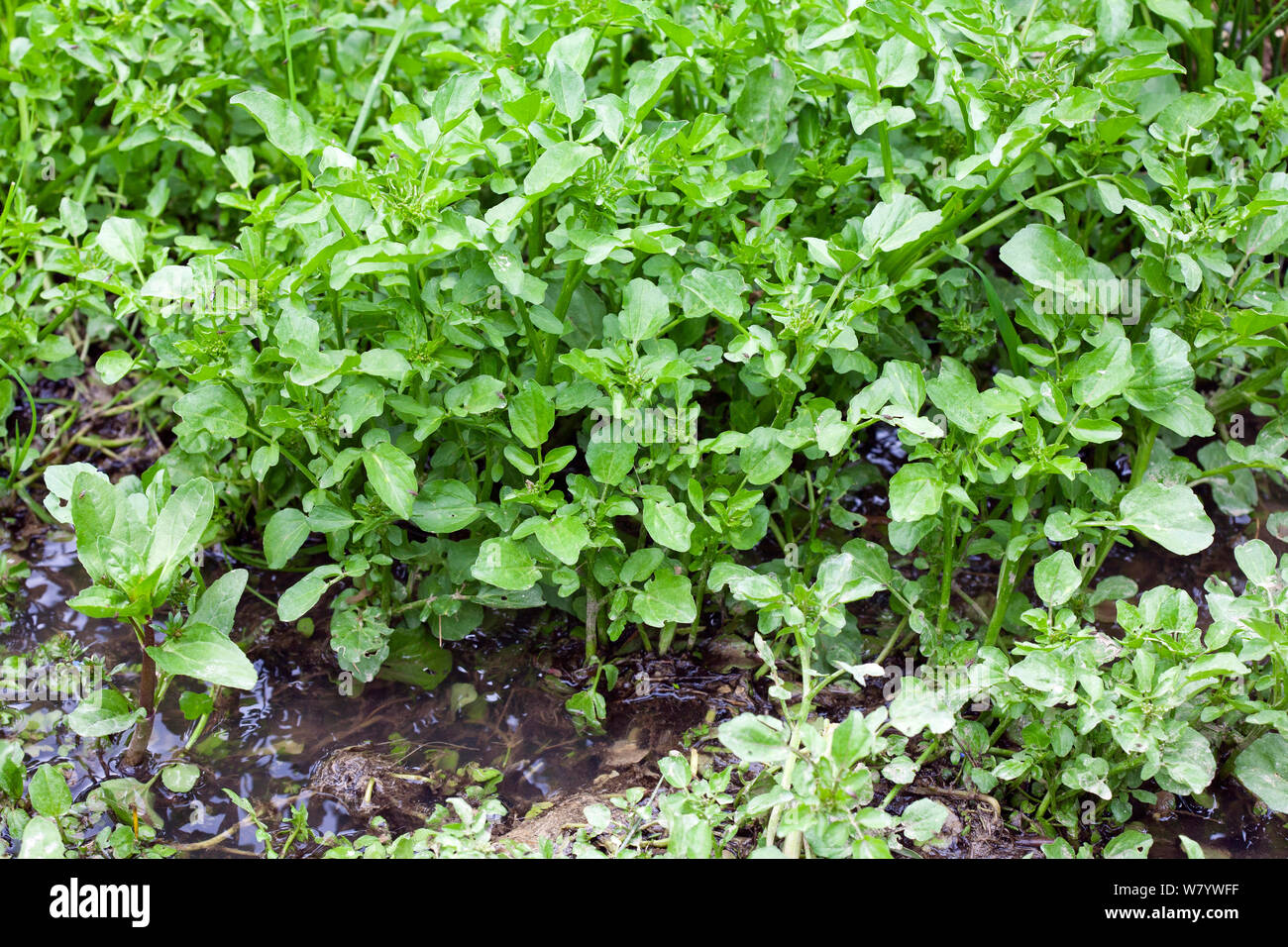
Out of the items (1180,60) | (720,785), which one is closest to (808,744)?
(720,785)

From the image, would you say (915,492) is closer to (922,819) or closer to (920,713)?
(920,713)

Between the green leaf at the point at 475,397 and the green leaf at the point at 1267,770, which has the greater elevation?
the green leaf at the point at 475,397

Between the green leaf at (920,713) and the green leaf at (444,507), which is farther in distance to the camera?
the green leaf at (444,507)

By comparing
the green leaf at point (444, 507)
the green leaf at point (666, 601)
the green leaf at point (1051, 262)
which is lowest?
the green leaf at point (666, 601)

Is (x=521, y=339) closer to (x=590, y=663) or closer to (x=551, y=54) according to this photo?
(x=551, y=54)

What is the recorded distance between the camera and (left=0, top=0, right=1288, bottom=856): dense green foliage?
1942 millimetres

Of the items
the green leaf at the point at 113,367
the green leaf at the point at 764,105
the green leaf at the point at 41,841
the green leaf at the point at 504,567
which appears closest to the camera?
the green leaf at the point at 41,841

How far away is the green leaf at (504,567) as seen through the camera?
6.69 ft

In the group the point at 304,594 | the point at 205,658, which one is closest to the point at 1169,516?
the point at 304,594

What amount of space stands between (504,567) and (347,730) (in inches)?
23.6

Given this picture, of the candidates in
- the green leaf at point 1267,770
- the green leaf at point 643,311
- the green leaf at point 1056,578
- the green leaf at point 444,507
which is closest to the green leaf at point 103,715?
the green leaf at point 444,507

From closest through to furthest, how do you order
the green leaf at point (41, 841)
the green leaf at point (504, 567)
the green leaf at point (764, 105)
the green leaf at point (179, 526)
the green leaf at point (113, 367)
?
the green leaf at point (41, 841), the green leaf at point (179, 526), the green leaf at point (504, 567), the green leaf at point (113, 367), the green leaf at point (764, 105)

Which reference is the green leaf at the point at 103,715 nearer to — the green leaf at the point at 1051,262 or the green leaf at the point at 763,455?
the green leaf at the point at 763,455

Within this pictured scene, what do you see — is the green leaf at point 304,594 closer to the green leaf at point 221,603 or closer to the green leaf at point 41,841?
the green leaf at point 221,603
